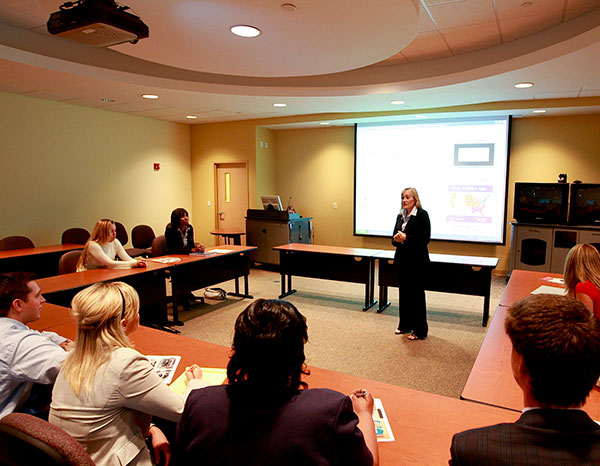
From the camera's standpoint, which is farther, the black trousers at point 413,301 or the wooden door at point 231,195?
the wooden door at point 231,195

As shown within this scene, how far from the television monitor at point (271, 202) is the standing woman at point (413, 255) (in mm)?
3550

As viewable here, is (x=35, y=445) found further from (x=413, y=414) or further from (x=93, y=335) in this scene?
(x=413, y=414)

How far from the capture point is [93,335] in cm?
146

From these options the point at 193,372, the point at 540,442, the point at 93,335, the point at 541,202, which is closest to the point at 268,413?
the point at 540,442

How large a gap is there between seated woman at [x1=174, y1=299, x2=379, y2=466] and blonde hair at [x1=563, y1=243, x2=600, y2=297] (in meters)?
1.78

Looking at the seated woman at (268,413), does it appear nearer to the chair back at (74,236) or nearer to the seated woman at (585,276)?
the seated woman at (585,276)

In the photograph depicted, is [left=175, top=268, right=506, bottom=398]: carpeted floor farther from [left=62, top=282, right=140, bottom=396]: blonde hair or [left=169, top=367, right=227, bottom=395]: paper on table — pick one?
[left=62, top=282, right=140, bottom=396]: blonde hair

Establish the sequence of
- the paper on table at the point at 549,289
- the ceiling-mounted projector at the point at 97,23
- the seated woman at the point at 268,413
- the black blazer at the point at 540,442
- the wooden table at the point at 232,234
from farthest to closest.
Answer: the wooden table at the point at 232,234 < the paper on table at the point at 549,289 < the ceiling-mounted projector at the point at 97,23 < the seated woman at the point at 268,413 < the black blazer at the point at 540,442

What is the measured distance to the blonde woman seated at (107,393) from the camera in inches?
53.7

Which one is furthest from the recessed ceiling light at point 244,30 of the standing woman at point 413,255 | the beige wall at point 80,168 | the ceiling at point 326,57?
the beige wall at point 80,168

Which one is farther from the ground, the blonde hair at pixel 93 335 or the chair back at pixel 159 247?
the blonde hair at pixel 93 335

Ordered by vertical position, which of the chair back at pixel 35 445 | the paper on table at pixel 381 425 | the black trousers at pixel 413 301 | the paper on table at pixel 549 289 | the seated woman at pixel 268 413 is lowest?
the black trousers at pixel 413 301

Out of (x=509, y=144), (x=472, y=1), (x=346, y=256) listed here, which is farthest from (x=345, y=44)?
(x=509, y=144)

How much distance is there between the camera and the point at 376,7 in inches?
102
